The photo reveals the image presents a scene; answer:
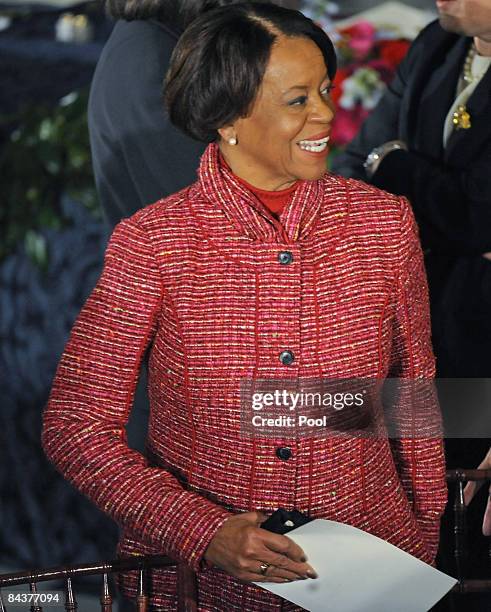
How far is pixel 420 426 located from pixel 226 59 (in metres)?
0.65

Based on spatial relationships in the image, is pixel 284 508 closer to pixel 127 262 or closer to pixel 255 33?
pixel 127 262

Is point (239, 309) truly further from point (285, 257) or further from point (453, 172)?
point (453, 172)

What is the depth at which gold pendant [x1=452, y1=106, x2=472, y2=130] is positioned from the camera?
8.11 ft

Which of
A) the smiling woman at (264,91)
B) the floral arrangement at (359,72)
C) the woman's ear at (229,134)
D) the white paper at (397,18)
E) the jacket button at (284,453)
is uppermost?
the smiling woman at (264,91)

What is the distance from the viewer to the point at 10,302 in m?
3.74

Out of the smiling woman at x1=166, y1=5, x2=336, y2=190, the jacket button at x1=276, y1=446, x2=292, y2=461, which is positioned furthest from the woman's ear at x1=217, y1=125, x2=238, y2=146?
the jacket button at x1=276, y1=446, x2=292, y2=461

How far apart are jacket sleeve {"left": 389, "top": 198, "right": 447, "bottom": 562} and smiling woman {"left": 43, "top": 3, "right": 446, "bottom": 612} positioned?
6cm

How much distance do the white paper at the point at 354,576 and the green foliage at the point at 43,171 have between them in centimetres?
206

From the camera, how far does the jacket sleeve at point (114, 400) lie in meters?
1.86

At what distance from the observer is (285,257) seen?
1909 mm

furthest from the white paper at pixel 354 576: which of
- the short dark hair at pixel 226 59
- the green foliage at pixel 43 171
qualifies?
the green foliage at pixel 43 171

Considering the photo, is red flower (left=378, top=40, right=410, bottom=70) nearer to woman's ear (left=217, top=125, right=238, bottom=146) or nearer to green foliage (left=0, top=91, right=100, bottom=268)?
green foliage (left=0, top=91, right=100, bottom=268)

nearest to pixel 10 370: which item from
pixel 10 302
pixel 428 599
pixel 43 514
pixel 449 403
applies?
pixel 10 302

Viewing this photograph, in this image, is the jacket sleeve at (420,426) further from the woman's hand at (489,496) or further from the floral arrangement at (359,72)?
the floral arrangement at (359,72)
